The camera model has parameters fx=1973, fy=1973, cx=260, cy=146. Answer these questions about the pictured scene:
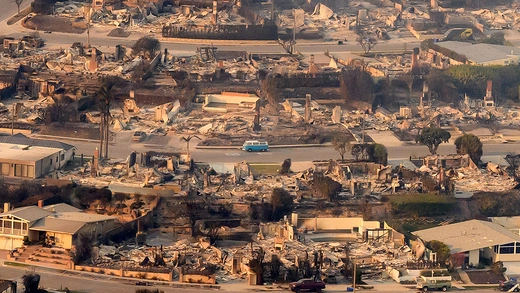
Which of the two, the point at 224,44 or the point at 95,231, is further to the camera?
the point at 224,44

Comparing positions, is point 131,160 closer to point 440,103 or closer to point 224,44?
point 440,103

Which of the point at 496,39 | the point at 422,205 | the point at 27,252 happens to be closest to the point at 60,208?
the point at 27,252

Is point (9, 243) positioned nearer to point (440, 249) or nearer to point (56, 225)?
point (56, 225)

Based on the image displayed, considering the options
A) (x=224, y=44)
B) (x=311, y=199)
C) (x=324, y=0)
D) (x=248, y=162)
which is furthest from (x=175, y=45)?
(x=311, y=199)

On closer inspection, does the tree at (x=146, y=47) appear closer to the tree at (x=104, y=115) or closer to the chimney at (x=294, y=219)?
the tree at (x=104, y=115)

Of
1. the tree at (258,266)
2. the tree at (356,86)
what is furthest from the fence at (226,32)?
the tree at (258,266)
